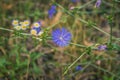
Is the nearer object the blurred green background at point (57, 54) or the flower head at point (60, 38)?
the flower head at point (60, 38)

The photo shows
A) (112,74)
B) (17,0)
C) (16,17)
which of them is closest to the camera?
(112,74)

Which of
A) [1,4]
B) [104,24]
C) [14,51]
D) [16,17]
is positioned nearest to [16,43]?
[14,51]

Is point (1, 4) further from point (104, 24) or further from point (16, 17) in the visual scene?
point (104, 24)

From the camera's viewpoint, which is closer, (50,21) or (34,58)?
(34,58)

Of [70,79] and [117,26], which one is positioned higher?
[117,26]

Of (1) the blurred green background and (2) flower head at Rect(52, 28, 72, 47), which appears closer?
(2) flower head at Rect(52, 28, 72, 47)

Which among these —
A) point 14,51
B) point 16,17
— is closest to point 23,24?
point 14,51

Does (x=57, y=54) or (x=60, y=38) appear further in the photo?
(x=57, y=54)

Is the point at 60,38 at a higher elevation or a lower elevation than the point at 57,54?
higher

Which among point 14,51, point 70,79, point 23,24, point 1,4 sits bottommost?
point 70,79

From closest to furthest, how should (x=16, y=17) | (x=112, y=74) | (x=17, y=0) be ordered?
(x=112, y=74), (x=16, y=17), (x=17, y=0)
